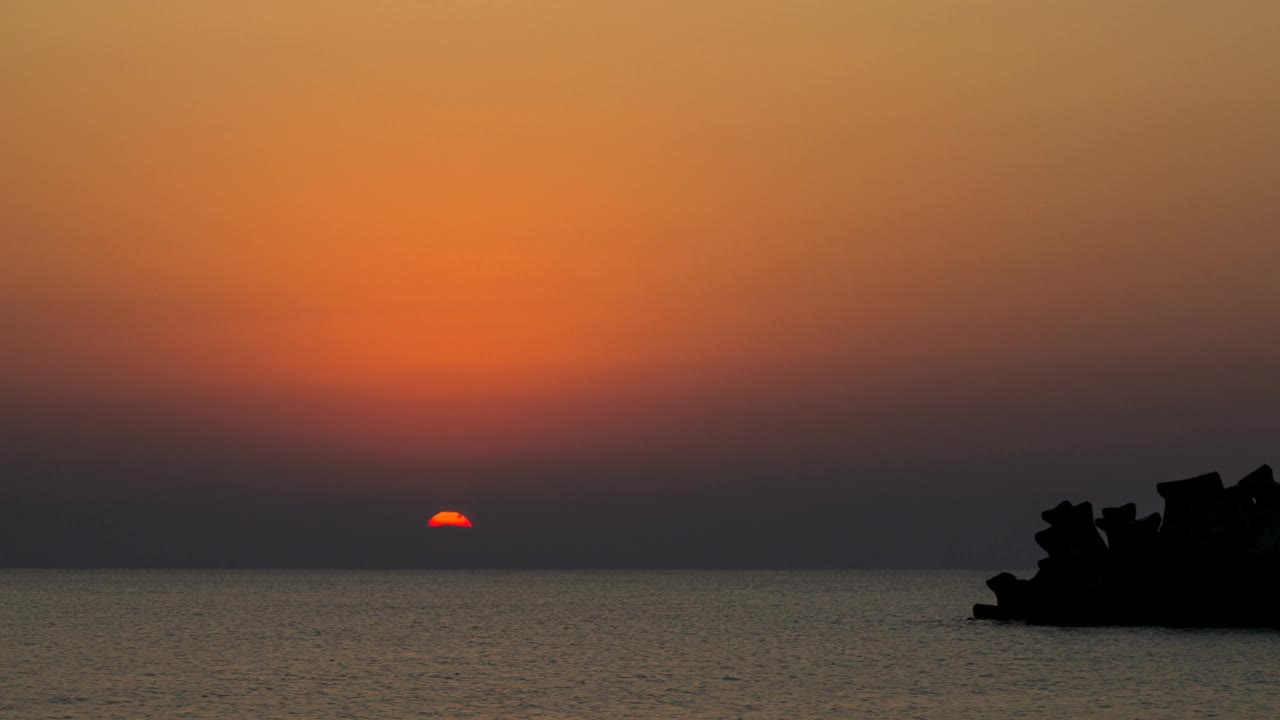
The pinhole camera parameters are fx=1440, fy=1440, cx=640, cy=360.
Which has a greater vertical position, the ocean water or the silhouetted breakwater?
the silhouetted breakwater

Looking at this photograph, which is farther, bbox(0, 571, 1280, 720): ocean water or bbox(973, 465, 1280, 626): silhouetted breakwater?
bbox(973, 465, 1280, 626): silhouetted breakwater

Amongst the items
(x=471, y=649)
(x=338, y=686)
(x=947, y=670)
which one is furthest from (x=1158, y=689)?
(x=471, y=649)

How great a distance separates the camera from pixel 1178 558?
9306 centimetres

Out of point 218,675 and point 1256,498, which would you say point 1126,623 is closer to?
point 1256,498

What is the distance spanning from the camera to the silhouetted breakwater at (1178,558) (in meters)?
90.4

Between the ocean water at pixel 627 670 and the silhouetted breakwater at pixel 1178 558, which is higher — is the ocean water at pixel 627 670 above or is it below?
below

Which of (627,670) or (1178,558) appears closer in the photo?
(627,670)

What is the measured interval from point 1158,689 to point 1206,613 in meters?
29.9

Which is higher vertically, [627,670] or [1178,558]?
[1178,558]

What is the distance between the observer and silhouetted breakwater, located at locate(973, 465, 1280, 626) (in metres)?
90.4

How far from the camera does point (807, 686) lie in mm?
70250

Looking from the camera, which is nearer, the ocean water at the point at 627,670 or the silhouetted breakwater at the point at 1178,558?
the ocean water at the point at 627,670

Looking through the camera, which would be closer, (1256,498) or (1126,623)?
(1256,498)

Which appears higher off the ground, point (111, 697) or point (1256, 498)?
point (1256, 498)
